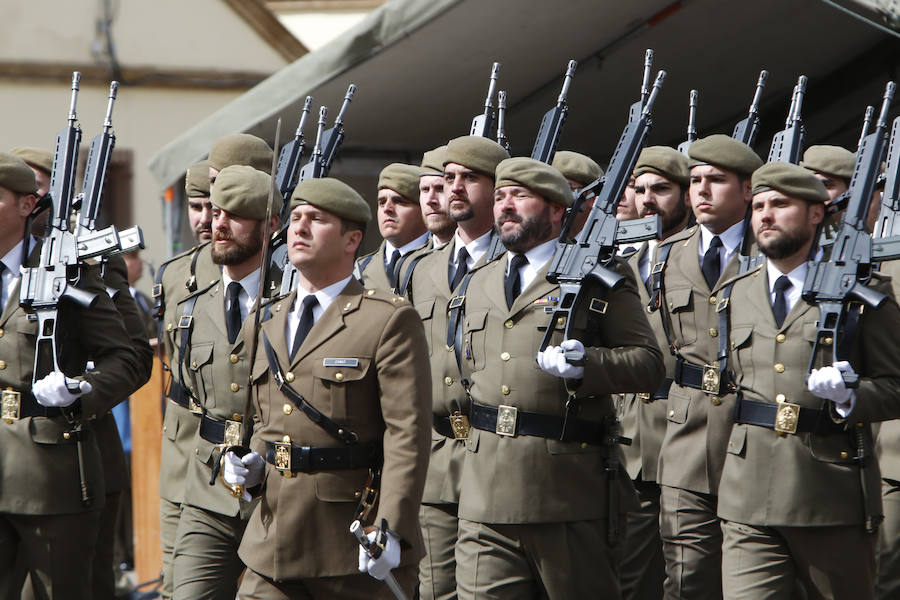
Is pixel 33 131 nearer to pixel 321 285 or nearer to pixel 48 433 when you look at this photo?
pixel 48 433

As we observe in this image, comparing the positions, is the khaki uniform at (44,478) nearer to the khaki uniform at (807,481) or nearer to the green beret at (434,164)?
the green beret at (434,164)

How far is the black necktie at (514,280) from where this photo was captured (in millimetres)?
5859

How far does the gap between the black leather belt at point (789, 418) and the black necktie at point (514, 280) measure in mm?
1032

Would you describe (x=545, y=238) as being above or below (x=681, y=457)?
above

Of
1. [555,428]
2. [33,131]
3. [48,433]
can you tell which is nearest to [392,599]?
[555,428]

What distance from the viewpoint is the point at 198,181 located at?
24.1 ft

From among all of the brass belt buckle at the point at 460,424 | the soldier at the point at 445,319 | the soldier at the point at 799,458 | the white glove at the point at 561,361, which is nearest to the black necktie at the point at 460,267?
the soldier at the point at 445,319

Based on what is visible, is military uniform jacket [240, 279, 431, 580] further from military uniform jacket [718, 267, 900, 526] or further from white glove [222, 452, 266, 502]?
military uniform jacket [718, 267, 900, 526]

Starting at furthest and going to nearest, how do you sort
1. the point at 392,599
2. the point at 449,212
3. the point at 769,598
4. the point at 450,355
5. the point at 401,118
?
the point at 401,118, the point at 449,212, the point at 450,355, the point at 769,598, the point at 392,599

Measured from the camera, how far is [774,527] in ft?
18.3

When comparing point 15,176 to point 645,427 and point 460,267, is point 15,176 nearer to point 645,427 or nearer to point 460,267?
point 460,267

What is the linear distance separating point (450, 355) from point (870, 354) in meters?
1.83

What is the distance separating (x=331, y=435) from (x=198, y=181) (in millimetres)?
2897

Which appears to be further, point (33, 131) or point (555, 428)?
point (33, 131)
